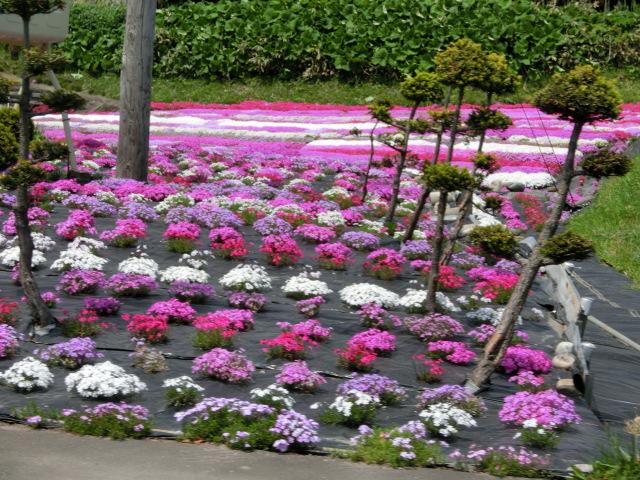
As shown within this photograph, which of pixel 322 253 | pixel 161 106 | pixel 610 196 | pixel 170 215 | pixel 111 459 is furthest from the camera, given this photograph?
pixel 161 106

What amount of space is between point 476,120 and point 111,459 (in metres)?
7.42

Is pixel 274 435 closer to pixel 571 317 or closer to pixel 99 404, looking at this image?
pixel 99 404

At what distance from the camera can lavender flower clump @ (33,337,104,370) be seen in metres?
9.02

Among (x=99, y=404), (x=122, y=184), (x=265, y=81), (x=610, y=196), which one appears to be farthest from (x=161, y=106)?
(x=99, y=404)

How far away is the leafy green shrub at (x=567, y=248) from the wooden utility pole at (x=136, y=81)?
35.2ft

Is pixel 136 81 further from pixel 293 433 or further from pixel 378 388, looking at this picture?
pixel 293 433

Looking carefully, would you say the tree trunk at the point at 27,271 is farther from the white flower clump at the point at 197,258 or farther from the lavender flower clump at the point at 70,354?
the white flower clump at the point at 197,258

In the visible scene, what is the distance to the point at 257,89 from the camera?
3784cm

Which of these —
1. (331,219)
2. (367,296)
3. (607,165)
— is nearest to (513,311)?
(607,165)

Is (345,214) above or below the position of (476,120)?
below

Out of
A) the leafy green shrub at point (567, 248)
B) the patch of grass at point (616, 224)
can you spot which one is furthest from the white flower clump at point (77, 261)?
the patch of grass at point (616, 224)

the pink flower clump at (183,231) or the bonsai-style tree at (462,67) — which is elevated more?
the bonsai-style tree at (462,67)

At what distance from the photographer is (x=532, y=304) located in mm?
12469

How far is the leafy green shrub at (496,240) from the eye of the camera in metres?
9.34
